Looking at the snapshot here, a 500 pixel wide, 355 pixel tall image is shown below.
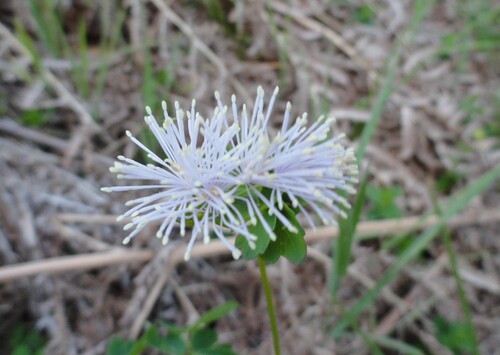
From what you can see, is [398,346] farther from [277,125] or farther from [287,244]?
[277,125]

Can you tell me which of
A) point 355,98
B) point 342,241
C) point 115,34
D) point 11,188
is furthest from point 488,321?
point 115,34

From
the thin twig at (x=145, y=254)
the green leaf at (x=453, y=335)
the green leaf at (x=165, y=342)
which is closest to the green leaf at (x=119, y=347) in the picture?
the green leaf at (x=165, y=342)

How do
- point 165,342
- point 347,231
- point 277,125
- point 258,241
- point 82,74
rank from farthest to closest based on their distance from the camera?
point 277,125
point 82,74
point 347,231
point 165,342
point 258,241

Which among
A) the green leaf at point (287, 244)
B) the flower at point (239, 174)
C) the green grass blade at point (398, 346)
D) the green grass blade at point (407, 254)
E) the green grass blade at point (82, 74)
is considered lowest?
the green grass blade at point (398, 346)

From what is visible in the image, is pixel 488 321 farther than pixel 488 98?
No

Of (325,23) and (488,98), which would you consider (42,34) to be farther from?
(488,98)

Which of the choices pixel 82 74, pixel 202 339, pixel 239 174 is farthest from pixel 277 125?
pixel 239 174

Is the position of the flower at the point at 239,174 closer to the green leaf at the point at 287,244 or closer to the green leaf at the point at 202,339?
the green leaf at the point at 287,244
